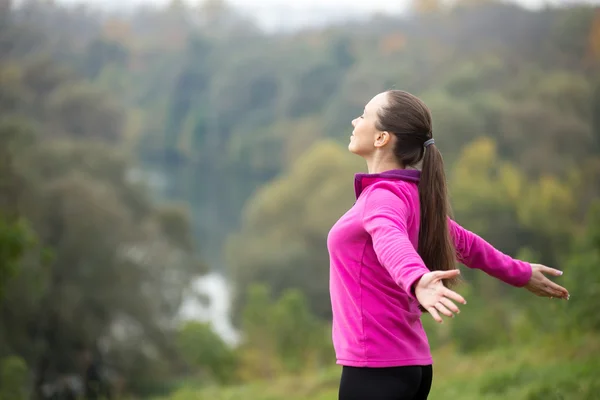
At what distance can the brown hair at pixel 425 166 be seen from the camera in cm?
225

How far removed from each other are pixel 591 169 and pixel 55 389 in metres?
23.2

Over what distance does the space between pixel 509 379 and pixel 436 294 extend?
3.79 metres

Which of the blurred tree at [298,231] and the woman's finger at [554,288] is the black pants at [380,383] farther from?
the blurred tree at [298,231]

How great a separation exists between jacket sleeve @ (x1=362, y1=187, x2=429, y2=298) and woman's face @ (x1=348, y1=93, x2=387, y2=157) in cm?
21

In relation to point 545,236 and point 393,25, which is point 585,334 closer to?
point 545,236

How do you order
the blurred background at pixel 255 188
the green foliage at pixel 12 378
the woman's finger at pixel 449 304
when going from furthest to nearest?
the blurred background at pixel 255 188
the green foliage at pixel 12 378
the woman's finger at pixel 449 304

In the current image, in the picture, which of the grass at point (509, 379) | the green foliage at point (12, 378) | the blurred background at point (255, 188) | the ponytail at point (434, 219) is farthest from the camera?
the blurred background at point (255, 188)

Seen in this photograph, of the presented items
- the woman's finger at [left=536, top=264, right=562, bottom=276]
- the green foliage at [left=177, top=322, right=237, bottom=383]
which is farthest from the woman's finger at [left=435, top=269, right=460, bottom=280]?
the green foliage at [left=177, top=322, right=237, bottom=383]

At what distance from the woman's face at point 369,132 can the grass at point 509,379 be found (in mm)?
1960

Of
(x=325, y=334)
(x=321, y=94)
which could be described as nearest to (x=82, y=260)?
(x=325, y=334)

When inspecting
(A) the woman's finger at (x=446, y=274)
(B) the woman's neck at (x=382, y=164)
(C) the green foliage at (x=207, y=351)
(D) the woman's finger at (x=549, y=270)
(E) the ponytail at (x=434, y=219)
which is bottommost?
(A) the woman's finger at (x=446, y=274)

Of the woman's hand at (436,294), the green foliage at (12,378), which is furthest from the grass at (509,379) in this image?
the green foliage at (12,378)

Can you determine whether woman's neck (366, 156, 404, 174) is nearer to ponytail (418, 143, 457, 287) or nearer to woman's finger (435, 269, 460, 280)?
ponytail (418, 143, 457, 287)

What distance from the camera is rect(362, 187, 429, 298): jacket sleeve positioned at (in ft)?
6.11
